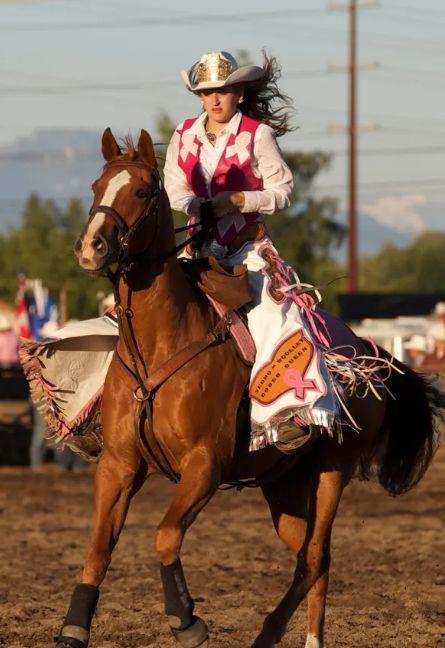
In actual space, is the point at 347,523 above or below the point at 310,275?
above

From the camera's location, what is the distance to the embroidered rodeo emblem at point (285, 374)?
21.7ft

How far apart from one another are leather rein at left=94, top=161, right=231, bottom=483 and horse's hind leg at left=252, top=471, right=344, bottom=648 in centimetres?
118

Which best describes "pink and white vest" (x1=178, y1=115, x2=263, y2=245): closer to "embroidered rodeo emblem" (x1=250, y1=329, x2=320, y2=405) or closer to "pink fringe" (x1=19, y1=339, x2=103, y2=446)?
"embroidered rodeo emblem" (x1=250, y1=329, x2=320, y2=405)

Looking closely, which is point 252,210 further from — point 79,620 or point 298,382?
point 79,620

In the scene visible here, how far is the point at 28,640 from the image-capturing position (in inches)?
298

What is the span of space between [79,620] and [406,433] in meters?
2.91

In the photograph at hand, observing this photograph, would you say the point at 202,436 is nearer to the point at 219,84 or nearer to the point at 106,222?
the point at 106,222

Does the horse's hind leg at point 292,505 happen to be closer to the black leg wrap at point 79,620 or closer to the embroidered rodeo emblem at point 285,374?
the embroidered rodeo emblem at point 285,374

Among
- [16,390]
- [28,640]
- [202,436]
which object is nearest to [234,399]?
[202,436]

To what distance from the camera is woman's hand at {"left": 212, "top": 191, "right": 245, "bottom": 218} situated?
6.66 m

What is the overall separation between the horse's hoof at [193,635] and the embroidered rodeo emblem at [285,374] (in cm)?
110

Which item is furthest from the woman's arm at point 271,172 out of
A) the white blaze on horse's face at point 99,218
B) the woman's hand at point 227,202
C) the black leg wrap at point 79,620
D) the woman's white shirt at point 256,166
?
the black leg wrap at point 79,620

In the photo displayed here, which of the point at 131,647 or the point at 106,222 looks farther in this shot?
the point at 131,647

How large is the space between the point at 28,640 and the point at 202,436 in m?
2.05
